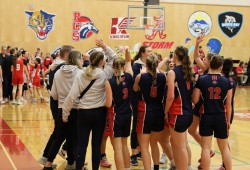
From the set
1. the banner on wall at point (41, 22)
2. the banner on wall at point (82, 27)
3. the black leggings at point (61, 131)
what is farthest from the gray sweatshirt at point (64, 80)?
the banner on wall at point (82, 27)

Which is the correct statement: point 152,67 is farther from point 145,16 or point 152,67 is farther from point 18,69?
point 145,16

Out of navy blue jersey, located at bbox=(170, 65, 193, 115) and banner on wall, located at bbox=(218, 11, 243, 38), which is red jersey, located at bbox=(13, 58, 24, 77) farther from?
banner on wall, located at bbox=(218, 11, 243, 38)

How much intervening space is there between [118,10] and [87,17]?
1912 millimetres

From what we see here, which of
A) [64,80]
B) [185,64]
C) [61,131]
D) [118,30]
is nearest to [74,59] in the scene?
[64,80]

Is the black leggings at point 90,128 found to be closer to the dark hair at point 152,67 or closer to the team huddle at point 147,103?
the team huddle at point 147,103

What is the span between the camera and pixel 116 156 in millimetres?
5840

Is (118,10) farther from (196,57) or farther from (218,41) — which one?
(196,57)

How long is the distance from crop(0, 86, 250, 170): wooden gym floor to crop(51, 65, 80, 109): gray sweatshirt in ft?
4.22

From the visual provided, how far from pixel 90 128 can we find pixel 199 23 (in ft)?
69.8

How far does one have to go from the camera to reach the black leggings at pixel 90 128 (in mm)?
5664

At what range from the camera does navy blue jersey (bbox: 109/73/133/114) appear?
18.7ft

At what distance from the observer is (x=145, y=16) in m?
21.0

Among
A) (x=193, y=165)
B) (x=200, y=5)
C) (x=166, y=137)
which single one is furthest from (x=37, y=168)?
(x=200, y=5)

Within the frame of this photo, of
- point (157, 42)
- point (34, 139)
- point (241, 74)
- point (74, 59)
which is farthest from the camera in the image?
point (157, 42)
